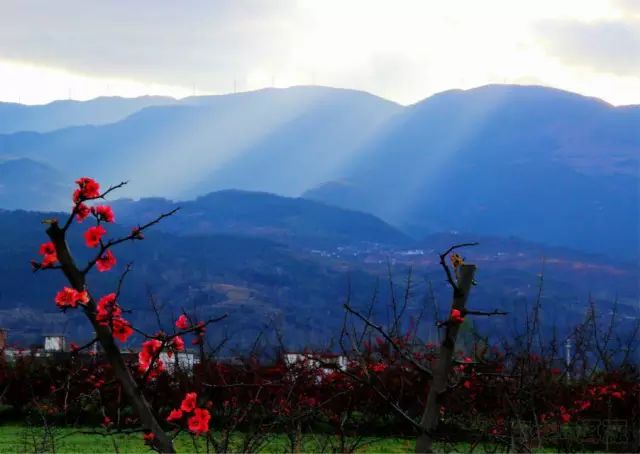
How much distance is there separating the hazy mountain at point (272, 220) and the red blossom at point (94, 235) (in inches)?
5891

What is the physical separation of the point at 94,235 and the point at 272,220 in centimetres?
16880

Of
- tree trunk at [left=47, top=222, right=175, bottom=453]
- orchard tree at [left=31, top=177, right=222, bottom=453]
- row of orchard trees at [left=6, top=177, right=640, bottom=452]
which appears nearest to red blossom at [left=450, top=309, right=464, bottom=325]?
orchard tree at [left=31, top=177, right=222, bottom=453]

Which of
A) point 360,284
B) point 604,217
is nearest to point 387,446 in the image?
point 360,284

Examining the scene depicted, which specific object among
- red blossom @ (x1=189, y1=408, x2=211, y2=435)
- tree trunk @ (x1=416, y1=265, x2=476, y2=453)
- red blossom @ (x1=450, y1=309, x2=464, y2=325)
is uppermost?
red blossom @ (x1=450, y1=309, x2=464, y2=325)

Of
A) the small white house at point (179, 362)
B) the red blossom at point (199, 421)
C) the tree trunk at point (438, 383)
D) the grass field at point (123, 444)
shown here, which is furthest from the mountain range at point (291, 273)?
the tree trunk at point (438, 383)

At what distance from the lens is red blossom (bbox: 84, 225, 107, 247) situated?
371 cm

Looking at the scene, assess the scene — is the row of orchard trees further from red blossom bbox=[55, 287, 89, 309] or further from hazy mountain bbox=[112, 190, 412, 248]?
hazy mountain bbox=[112, 190, 412, 248]

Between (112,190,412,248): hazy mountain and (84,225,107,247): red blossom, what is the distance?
491 feet

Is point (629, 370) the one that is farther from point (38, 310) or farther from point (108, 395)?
point (38, 310)

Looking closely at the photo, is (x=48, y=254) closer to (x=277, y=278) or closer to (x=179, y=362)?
(x=179, y=362)

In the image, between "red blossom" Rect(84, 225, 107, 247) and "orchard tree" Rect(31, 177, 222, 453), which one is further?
"red blossom" Rect(84, 225, 107, 247)

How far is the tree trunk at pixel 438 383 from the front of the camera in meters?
3.28

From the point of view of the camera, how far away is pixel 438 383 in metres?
3.33

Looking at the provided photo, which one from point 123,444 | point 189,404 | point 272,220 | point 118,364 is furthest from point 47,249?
point 272,220
